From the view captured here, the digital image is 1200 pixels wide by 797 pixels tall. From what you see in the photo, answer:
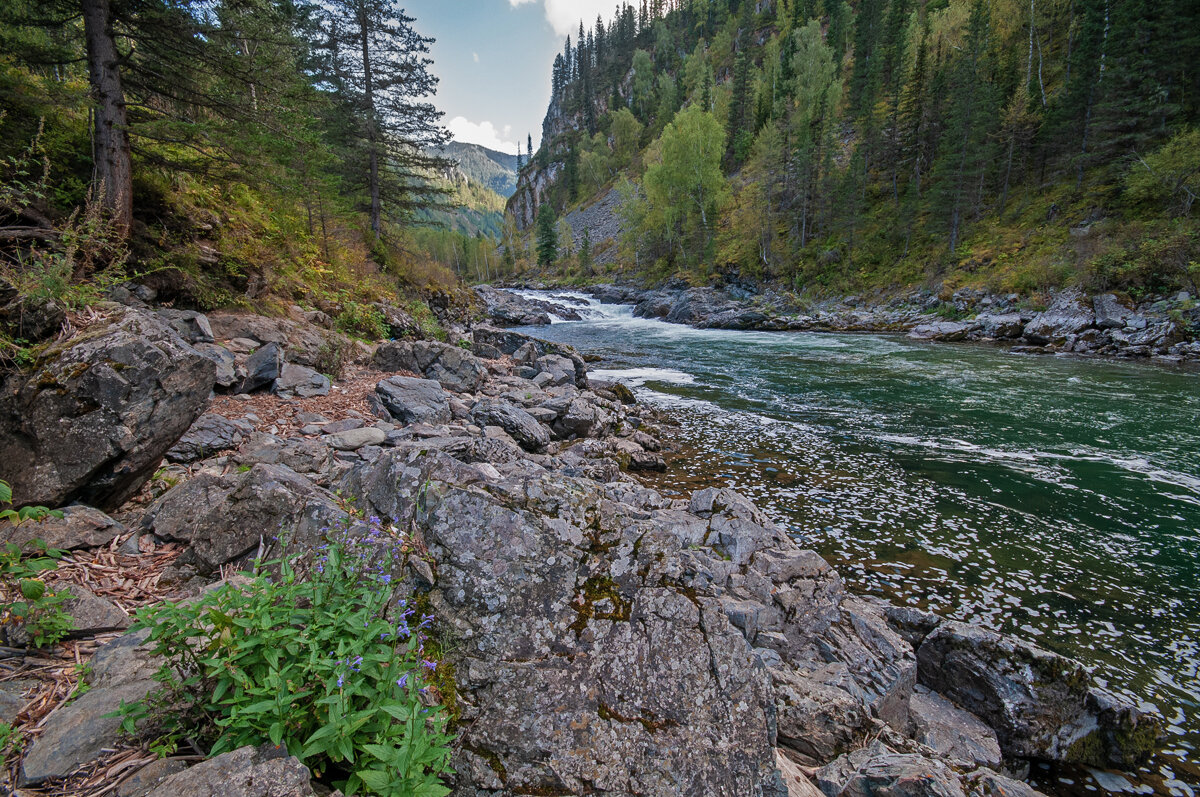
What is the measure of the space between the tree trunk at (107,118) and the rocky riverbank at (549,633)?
486 centimetres

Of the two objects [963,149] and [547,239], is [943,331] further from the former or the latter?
[547,239]

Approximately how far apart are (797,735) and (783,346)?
26019 mm

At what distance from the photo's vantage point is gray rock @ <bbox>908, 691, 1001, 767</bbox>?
3.97 metres

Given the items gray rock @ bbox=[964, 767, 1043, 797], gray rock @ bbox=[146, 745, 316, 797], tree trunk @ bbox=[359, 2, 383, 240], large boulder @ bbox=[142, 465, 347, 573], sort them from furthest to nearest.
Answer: tree trunk @ bbox=[359, 2, 383, 240]
large boulder @ bbox=[142, 465, 347, 573]
gray rock @ bbox=[964, 767, 1043, 797]
gray rock @ bbox=[146, 745, 316, 797]

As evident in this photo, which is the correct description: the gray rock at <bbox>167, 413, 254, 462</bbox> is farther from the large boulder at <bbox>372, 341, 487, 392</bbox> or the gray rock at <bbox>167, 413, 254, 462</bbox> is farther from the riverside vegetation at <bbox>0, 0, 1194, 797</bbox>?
the large boulder at <bbox>372, 341, 487, 392</bbox>

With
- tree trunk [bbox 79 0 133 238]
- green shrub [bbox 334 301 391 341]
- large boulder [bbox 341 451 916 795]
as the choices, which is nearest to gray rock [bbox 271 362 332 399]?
tree trunk [bbox 79 0 133 238]

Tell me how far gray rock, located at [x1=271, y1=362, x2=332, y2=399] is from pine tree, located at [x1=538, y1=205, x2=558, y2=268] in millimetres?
81973

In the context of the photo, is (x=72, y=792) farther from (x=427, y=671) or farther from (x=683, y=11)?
(x=683, y=11)

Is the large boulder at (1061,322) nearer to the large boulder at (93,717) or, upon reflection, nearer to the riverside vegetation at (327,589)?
the riverside vegetation at (327,589)

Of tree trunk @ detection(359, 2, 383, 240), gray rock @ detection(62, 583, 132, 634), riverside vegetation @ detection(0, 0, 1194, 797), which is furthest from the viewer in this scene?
tree trunk @ detection(359, 2, 383, 240)

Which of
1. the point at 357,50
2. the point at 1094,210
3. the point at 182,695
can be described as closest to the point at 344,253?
the point at 357,50

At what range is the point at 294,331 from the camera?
1009 cm

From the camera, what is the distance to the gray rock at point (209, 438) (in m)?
5.23

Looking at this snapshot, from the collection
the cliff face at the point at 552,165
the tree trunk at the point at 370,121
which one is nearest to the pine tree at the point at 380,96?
the tree trunk at the point at 370,121
